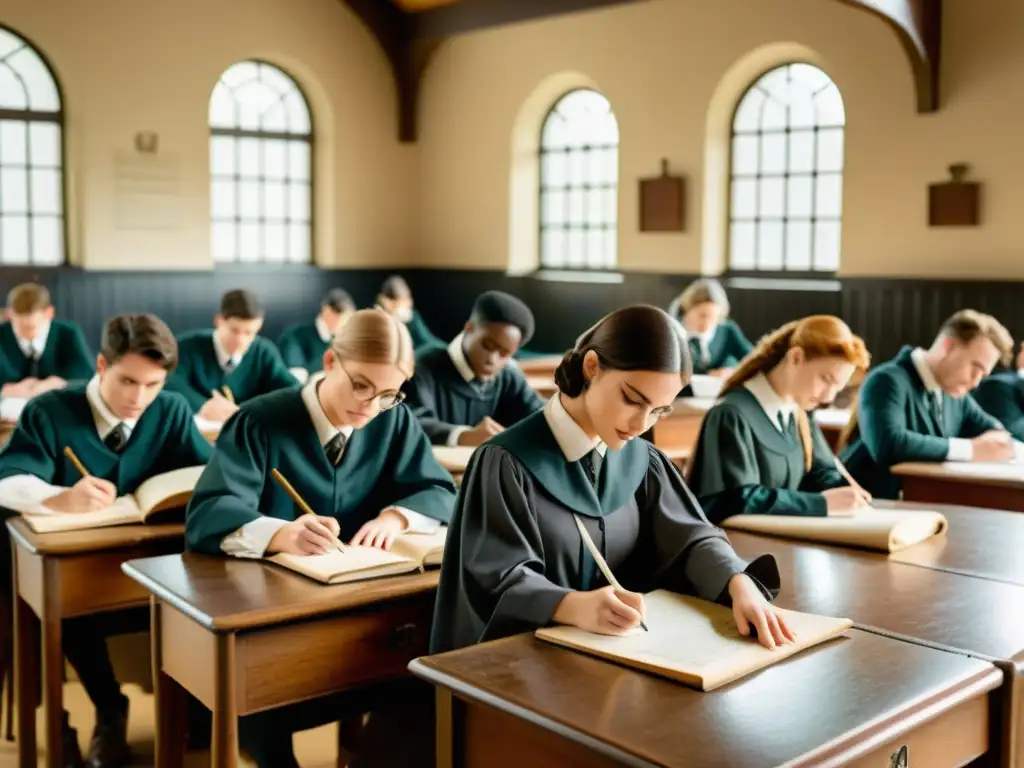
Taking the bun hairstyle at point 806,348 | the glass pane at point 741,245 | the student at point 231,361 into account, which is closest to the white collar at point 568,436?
the bun hairstyle at point 806,348

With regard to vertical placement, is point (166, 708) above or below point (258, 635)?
below

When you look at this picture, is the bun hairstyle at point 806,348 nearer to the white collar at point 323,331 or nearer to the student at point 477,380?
the student at point 477,380

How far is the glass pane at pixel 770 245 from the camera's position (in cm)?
935

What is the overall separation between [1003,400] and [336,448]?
3708 mm

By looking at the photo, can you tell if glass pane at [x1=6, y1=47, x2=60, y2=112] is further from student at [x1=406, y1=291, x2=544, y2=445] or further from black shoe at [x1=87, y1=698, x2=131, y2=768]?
black shoe at [x1=87, y1=698, x2=131, y2=768]

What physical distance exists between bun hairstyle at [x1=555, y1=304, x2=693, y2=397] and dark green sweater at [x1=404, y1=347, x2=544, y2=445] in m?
2.70

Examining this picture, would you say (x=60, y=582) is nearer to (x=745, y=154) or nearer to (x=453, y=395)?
(x=453, y=395)

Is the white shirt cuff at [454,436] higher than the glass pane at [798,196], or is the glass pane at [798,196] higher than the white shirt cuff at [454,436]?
the glass pane at [798,196]

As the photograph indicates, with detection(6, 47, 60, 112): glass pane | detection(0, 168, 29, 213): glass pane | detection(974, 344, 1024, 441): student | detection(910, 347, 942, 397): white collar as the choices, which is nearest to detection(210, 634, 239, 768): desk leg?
detection(910, 347, 942, 397): white collar

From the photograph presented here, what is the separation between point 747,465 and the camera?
3461 millimetres

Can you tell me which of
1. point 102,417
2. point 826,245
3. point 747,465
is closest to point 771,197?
point 826,245

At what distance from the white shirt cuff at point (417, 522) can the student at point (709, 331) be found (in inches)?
193

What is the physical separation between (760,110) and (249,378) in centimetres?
480

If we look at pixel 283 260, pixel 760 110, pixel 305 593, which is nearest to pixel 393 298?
pixel 283 260
